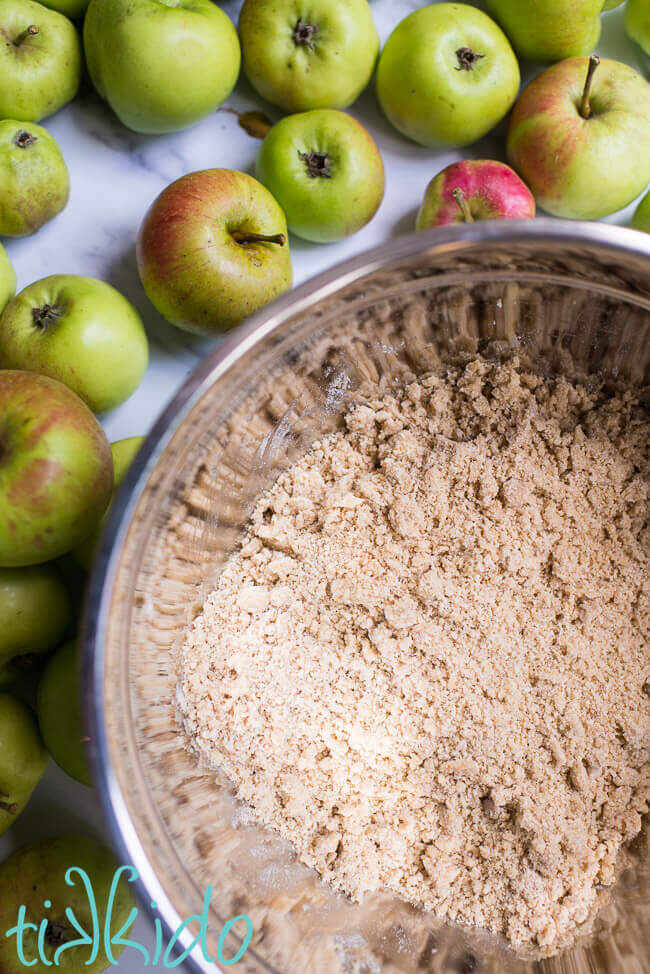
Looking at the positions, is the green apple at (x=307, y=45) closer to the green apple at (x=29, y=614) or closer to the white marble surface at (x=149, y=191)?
the white marble surface at (x=149, y=191)

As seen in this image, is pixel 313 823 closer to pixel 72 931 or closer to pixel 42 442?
pixel 72 931

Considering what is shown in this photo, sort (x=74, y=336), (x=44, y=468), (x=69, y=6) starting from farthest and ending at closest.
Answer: (x=69, y=6) → (x=74, y=336) → (x=44, y=468)

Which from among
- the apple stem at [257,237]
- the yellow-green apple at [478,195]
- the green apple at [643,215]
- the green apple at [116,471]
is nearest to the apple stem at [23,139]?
the apple stem at [257,237]

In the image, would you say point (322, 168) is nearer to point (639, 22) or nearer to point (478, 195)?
point (478, 195)

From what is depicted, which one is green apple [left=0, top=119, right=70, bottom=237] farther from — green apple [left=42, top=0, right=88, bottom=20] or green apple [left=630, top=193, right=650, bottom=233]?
green apple [left=630, top=193, right=650, bottom=233]

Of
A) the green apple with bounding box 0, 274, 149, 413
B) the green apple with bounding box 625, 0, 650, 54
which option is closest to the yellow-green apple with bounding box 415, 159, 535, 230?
the green apple with bounding box 625, 0, 650, 54

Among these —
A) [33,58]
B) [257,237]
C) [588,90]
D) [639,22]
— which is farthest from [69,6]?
[639,22]
